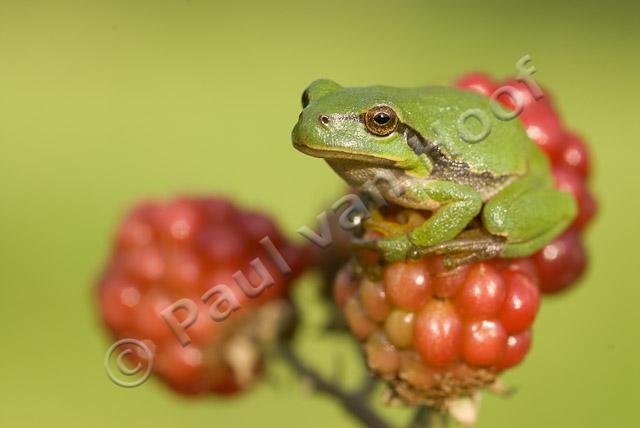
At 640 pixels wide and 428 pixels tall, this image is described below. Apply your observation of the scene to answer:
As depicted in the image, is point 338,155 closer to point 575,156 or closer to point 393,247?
point 393,247

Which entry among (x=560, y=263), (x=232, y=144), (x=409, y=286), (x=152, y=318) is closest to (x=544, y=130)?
(x=560, y=263)

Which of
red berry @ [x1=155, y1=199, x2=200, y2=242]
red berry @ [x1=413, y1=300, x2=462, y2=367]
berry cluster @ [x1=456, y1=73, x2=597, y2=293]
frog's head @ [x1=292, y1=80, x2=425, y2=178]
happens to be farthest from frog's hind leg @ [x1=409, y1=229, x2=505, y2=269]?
red berry @ [x1=155, y1=199, x2=200, y2=242]

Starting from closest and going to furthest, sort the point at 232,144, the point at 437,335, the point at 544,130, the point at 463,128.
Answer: the point at 437,335, the point at 463,128, the point at 544,130, the point at 232,144

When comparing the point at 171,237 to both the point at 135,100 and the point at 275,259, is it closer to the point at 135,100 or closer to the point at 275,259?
the point at 275,259

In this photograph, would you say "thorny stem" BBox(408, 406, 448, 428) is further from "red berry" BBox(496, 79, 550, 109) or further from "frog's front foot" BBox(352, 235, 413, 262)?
"red berry" BBox(496, 79, 550, 109)

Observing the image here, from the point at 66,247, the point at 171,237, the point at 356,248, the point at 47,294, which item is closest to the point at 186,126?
the point at 66,247

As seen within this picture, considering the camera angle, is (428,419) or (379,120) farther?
(428,419)
